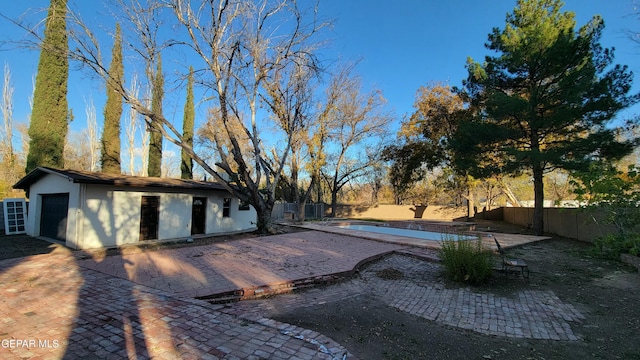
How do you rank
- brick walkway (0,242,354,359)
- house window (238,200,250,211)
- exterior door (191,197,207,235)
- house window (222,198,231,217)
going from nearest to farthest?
1. brick walkway (0,242,354,359)
2. exterior door (191,197,207,235)
3. house window (222,198,231,217)
4. house window (238,200,250,211)

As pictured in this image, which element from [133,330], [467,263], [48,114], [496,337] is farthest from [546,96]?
[48,114]

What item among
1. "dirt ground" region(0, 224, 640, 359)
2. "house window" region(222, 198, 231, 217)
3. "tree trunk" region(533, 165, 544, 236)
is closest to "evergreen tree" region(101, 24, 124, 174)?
→ "house window" region(222, 198, 231, 217)

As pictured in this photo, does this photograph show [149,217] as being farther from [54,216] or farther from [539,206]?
[539,206]

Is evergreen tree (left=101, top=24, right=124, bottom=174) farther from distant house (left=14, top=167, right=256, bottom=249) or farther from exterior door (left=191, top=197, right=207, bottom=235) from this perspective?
exterior door (left=191, top=197, right=207, bottom=235)

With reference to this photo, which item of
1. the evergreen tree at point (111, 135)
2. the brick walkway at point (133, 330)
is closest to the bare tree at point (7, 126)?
the evergreen tree at point (111, 135)

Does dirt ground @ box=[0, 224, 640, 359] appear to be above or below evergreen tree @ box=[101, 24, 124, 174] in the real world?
below

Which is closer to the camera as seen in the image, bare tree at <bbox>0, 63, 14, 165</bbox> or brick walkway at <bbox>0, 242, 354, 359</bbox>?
brick walkway at <bbox>0, 242, 354, 359</bbox>

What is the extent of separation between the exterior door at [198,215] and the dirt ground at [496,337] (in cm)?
1020

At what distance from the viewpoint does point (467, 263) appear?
19.4 ft

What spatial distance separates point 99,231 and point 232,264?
6287mm

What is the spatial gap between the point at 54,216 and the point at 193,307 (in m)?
11.3

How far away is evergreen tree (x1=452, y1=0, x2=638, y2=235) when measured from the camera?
11539mm

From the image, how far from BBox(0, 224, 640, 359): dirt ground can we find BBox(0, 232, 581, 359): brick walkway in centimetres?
24

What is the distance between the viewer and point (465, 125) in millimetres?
14242
